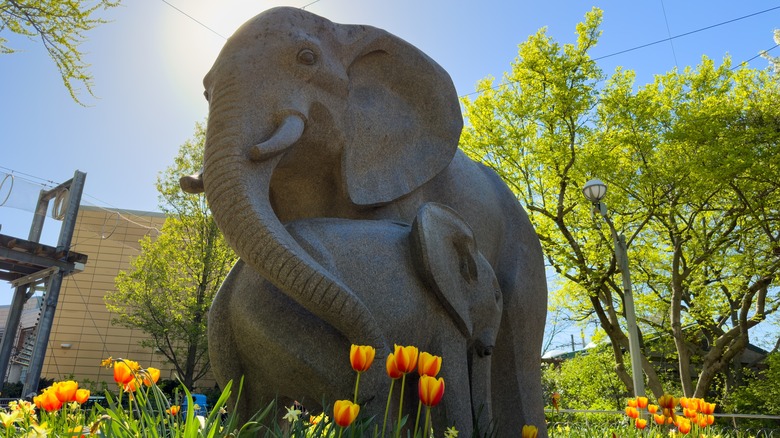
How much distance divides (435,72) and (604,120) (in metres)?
13.4

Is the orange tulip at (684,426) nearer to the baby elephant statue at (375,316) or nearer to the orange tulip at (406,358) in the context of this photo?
the baby elephant statue at (375,316)

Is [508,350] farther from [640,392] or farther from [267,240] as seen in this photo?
[640,392]

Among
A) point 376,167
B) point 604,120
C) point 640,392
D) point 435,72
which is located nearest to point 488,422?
point 376,167

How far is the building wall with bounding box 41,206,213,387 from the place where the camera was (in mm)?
24125

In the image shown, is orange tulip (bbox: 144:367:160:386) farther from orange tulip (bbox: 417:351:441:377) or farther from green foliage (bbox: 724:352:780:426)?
green foliage (bbox: 724:352:780:426)

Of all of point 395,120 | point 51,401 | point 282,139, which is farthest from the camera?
point 395,120

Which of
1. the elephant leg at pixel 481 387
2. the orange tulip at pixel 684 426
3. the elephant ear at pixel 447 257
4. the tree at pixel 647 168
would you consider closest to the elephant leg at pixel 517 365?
the elephant leg at pixel 481 387

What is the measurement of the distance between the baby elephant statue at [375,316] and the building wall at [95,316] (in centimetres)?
2224

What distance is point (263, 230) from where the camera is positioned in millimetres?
2217

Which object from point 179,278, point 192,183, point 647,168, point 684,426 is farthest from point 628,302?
point 179,278

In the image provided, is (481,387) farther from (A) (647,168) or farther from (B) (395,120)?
(A) (647,168)

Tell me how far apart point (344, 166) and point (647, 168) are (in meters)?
13.6

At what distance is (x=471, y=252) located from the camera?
9.02 ft

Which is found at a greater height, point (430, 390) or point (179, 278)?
point (179, 278)
